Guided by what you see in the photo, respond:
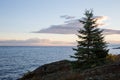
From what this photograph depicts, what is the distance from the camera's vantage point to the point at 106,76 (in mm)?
21266

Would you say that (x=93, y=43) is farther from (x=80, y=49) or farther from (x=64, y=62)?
(x=64, y=62)

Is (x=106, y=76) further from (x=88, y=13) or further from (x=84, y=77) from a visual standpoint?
(x=88, y=13)

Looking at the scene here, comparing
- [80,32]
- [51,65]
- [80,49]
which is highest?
[80,32]

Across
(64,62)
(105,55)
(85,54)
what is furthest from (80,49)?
(64,62)

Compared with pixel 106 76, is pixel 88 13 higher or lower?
higher

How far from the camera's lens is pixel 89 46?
117 ft

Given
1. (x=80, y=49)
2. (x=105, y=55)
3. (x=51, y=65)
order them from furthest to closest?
(x=51, y=65) → (x=105, y=55) → (x=80, y=49)

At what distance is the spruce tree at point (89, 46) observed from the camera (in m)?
34.8

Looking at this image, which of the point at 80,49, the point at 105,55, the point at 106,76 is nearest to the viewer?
the point at 106,76

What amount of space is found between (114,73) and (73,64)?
14430mm

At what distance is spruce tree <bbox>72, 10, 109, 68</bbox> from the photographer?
114ft

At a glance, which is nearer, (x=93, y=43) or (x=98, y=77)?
(x=98, y=77)

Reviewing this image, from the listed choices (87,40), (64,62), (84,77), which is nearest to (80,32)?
(87,40)

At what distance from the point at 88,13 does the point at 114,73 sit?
16.2 m
